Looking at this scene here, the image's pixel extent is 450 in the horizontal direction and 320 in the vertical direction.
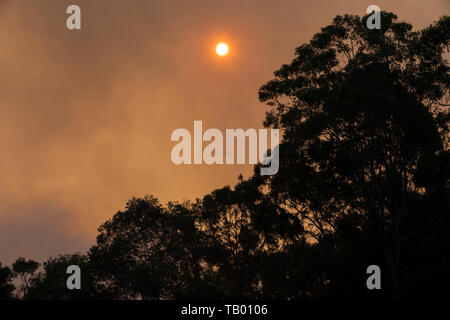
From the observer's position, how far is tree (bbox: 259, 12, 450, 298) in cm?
2025

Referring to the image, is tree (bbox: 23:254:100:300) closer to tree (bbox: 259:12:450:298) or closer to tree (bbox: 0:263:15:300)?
tree (bbox: 0:263:15:300)

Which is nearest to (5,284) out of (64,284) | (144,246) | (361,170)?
(64,284)

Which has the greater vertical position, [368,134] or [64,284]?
[368,134]

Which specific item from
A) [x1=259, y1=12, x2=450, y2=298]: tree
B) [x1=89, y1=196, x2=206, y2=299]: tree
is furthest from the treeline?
[x1=89, y1=196, x2=206, y2=299]: tree

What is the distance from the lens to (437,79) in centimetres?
2019

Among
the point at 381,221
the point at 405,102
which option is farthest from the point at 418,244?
the point at 405,102

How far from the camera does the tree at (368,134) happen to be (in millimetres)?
20250

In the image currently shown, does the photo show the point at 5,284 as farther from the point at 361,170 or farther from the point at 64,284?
the point at 361,170

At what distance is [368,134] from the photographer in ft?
70.0

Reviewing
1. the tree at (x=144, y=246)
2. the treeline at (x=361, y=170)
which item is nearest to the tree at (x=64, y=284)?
the tree at (x=144, y=246)

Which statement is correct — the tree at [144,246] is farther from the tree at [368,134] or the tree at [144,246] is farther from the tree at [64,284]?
the tree at [368,134]

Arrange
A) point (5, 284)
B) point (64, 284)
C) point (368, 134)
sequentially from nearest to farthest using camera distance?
1. point (368, 134)
2. point (64, 284)
3. point (5, 284)

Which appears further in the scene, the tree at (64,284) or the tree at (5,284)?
the tree at (5,284)

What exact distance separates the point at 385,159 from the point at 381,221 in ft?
10.7
